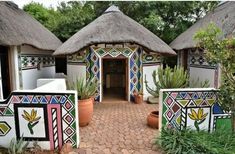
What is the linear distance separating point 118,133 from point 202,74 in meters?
6.04

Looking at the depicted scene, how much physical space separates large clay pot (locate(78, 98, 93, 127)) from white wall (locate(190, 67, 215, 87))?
5.69 m

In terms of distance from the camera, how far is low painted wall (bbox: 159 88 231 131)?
4.21 m

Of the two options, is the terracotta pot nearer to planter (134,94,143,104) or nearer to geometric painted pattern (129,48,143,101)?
planter (134,94,143,104)

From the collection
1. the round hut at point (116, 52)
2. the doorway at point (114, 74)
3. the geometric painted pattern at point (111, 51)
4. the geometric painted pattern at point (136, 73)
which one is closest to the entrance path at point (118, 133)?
the geometric painted pattern at point (136, 73)

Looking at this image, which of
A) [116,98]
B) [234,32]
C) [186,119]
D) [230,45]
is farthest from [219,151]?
[116,98]

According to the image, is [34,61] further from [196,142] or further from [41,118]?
[196,142]

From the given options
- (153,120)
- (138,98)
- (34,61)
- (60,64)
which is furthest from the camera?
(60,64)

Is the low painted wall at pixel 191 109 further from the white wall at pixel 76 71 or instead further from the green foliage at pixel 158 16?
the green foliage at pixel 158 16

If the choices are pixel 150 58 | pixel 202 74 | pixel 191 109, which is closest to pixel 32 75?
pixel 150 58

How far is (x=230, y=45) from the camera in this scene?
12.1ft

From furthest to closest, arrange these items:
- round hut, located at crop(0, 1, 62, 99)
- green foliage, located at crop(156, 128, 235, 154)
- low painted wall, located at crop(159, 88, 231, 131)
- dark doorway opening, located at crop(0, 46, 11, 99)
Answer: dark doorway opening, located at crop(0, 46, 11, 99), round hut, located at crop(0, 1, 62, 99), low painted wall, located at crop(159, 88, 231, 131), green foliage, located at crop(156, 128, 235, 154)

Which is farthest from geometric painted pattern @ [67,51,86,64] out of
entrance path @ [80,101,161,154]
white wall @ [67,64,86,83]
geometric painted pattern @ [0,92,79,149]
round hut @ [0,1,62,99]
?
geometric painted pattern @ [0,92,79,149]

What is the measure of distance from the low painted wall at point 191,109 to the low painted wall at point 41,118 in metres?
1.84

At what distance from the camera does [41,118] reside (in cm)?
392
